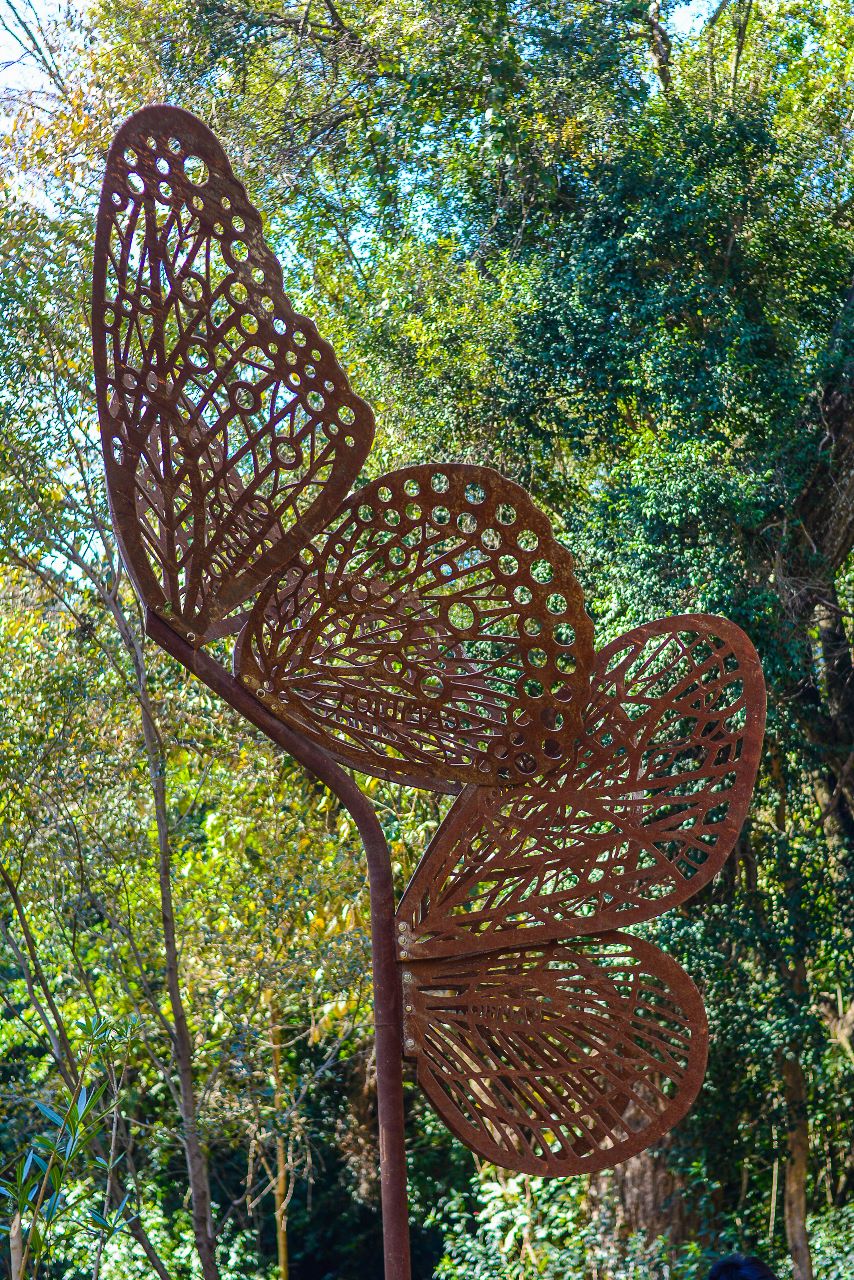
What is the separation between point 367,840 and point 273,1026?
3819mm

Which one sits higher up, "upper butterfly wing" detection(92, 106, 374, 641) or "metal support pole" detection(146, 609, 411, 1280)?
"upper butterfly wing" detection(92, 106, 374, 641)

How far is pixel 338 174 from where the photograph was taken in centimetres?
628

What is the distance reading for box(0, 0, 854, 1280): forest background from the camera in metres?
4.66

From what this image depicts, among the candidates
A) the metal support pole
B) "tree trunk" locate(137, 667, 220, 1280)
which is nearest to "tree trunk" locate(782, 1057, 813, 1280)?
"tree trunk" locate(137, 667, 220, 1280)

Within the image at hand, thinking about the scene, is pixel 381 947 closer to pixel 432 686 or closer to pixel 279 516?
pixel 432 686

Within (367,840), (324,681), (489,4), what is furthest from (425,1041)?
(489,4)

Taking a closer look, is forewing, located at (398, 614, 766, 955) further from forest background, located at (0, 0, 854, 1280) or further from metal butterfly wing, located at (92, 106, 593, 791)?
forest background, located at (0, 0, 854, 1280)

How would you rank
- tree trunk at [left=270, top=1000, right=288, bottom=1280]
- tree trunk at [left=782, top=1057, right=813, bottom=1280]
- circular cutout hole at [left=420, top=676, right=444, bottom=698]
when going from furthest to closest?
tree trunk at [left=270, top=1000, right=288, bottom=1280]
tree trunk at [left=782, top=1057, right=813, bottom=1280]
circular cutout hole at [left=420, top=676, right=444, bottom=698]

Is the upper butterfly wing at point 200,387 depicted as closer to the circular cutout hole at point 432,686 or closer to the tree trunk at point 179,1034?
the circular cutout hole at point 432,686

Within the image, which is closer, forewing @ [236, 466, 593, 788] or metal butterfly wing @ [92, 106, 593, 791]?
metal butterfly wing @ [92, 106, 593, 791]

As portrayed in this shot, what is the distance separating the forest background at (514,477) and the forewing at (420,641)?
109 inches

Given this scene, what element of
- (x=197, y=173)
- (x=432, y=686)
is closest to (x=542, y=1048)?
(x=432, y=686)

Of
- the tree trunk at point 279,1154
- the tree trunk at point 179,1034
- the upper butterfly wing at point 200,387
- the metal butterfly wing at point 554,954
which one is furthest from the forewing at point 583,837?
the tree trunk at point 279,1154

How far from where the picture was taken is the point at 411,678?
1808mm
